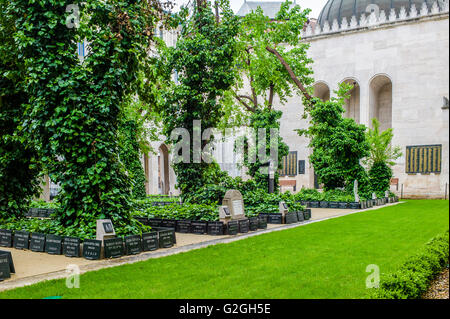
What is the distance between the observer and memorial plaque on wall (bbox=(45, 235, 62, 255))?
31.2 ft

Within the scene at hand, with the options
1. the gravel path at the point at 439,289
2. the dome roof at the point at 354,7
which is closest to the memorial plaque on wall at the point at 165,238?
the gravel path at the point at 439,289

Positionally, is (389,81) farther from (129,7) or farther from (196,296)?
(196,296)

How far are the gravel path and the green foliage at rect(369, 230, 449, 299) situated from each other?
8 cm

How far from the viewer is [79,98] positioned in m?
10.1

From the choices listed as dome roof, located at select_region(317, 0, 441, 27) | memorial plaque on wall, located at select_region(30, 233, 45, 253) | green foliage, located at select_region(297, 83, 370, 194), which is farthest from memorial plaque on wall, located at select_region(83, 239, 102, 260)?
dome roof, located at select_region(317, 0, 441, 27)

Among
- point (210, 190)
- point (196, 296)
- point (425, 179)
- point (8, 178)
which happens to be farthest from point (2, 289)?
point (425, 179)

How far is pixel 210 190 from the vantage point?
55.1ft

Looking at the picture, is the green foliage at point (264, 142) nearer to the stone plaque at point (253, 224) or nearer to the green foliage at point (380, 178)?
the green foliage at point (380, 178)

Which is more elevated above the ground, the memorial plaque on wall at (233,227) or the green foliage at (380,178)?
the green foliage at (380,178)

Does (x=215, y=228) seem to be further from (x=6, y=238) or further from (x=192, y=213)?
(x=6, y=238)

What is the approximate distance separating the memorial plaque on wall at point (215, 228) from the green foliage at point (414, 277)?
20.3 feet

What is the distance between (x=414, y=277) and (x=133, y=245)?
606 centimetres

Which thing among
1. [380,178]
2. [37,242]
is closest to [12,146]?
[37,242]

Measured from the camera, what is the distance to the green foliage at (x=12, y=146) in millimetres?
11595
